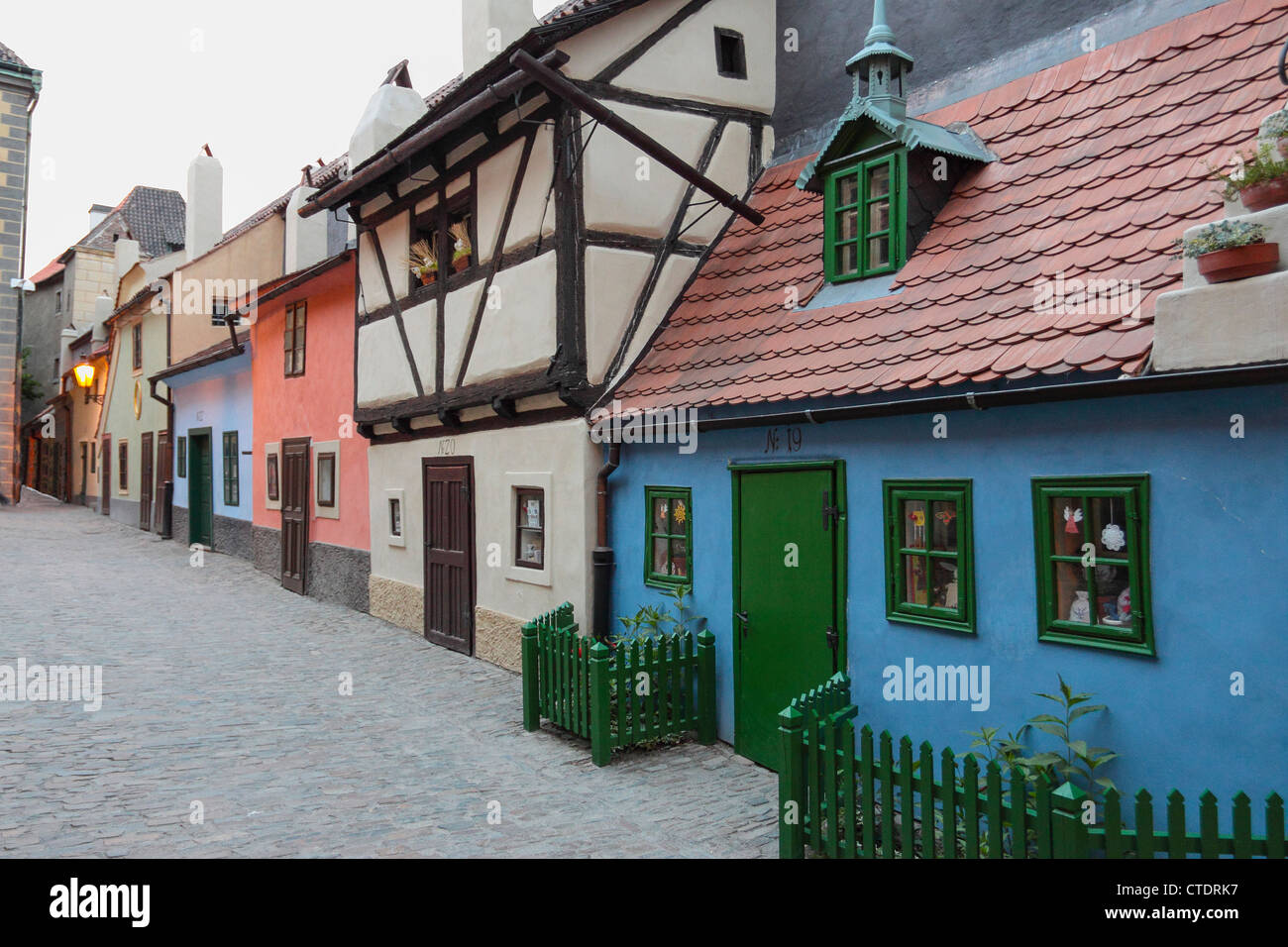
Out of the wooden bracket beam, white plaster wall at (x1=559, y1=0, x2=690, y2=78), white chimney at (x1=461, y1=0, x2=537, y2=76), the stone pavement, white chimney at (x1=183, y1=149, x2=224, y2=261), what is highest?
white chimney at (x1=183, y1=149, x2=224, y2=261)

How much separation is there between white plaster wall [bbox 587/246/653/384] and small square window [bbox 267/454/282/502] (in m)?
10.4

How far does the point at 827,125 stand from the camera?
29.2 ft

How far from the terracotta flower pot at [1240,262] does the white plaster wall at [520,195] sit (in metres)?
5.91

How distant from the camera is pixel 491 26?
33.8 ft

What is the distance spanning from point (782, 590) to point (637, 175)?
4.41 metres

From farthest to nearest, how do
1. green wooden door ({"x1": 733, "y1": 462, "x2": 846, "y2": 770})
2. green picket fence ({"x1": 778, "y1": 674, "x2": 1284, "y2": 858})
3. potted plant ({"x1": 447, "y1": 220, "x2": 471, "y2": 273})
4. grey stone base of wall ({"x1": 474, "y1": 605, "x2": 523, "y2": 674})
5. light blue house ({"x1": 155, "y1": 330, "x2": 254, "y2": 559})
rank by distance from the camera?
light blue house ({"x1": 155, "y1": 330, "x2": 254, "y2": 559}) < potted plant ({"x1": 447, "y1": 220, "x2": 471, "y2": 273}) < grey stone base of wall ({"x1": 474, "y1": 605, "x2": 523, "y2": 674}) < green wooden door ({"x1": 733, "y1": 462, "x2": 846, "y2": 770}) < green picket fence ({"x1": 778, "y1": 674, "x2": 1284, "y2": 858})

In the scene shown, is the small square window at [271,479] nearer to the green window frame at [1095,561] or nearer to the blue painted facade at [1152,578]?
the blue painted facade at [1152,578]

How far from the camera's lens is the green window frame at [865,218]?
22.4ft

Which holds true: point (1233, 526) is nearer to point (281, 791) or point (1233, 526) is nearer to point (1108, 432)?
point (1108, 432)

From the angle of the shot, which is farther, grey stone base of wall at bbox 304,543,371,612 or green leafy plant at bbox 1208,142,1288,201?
grey stone base of wall at bbox 304,543,371,612

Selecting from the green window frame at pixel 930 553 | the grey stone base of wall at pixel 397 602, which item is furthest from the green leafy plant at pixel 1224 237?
the grey stone base of wall at pixel 397 602

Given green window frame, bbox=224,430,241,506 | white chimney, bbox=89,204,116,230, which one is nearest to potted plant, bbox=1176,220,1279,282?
green window frame, bbox=224,430,241,506

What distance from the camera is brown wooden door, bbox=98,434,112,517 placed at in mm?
28875

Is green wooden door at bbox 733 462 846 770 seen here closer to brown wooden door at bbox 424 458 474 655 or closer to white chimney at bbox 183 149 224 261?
brown wooden door at bbox 424 458 474 655
